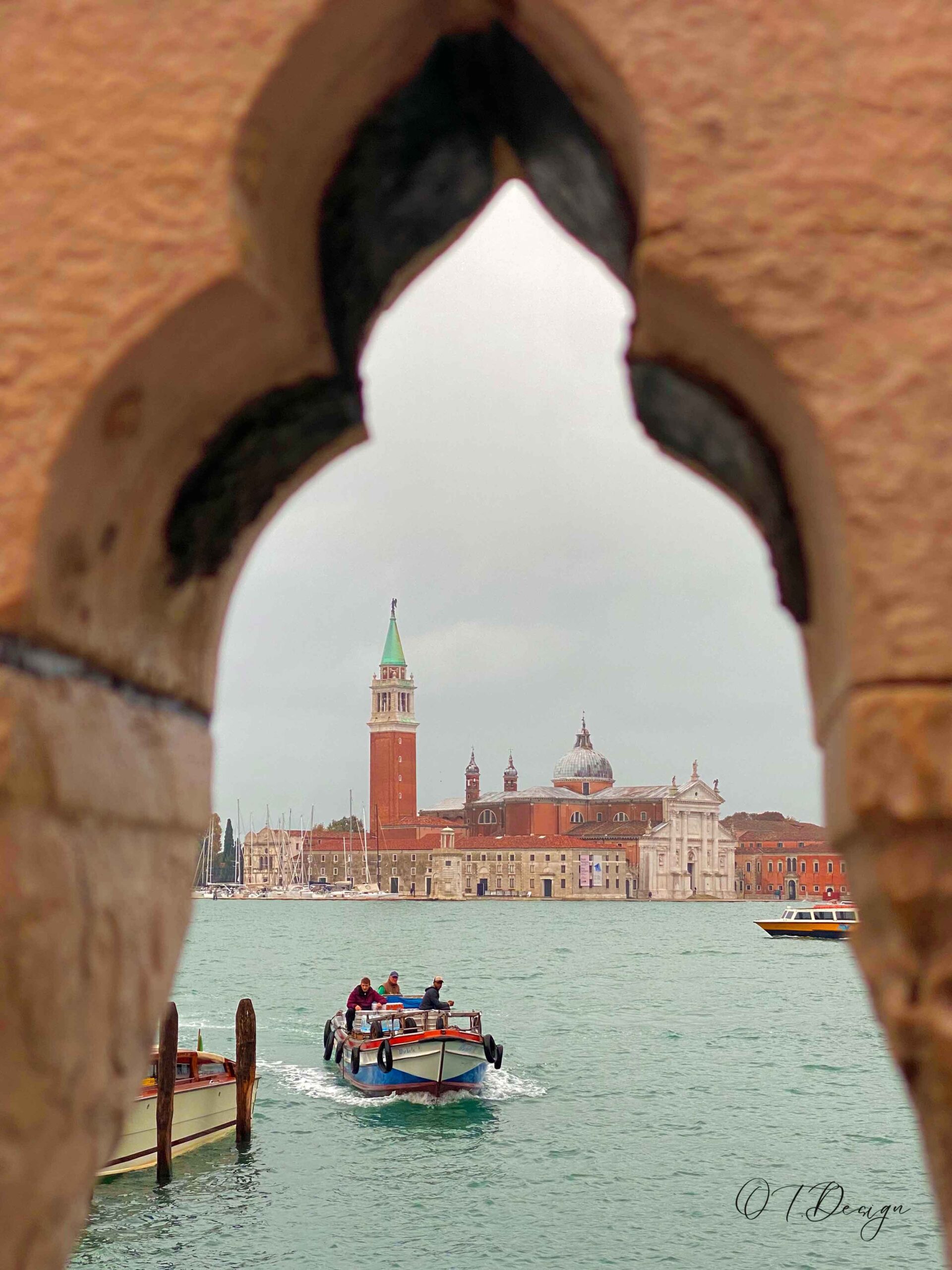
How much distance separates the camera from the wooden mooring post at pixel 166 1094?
14367 mm

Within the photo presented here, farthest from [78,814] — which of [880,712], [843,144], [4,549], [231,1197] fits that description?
[231,1197]

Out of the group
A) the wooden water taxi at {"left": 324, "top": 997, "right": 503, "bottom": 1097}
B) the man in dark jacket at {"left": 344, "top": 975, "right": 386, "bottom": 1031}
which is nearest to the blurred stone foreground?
the wooden water taxi at {"left": 324, "top": 997, "right": 503, "bottom": 1097}

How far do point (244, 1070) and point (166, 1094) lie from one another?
1.68 m

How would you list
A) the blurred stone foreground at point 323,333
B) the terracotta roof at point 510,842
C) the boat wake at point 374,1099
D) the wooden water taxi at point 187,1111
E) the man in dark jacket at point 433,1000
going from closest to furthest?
the blurred stone foreground at point 323,333 < the wooden water taxi at point 187,1111 < the boat wake at point 374,1099 < the man in dark jacket at point 433,1000 < the terracotta roof at point 510,842

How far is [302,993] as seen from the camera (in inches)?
1602

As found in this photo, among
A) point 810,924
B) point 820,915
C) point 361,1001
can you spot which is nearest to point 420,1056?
point 361,1001

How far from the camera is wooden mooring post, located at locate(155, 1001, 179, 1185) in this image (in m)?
14.4

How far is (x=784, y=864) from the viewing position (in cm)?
9588

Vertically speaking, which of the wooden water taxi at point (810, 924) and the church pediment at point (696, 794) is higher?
the church pediment at point (696, 794)

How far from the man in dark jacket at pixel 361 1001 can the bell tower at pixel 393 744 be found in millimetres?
77468

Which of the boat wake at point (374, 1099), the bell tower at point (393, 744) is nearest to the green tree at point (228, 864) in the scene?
the bell tower at point (393, 744)

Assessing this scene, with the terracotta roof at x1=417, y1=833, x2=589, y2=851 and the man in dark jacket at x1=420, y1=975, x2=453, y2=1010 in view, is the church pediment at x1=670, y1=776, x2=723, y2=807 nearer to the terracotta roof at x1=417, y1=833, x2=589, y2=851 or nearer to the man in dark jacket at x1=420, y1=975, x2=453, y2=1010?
the terracotta roof at x1=417, y1=833, x2=589, y2=851

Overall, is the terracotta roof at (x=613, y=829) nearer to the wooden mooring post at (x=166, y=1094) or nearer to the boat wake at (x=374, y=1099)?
the boat wake at (x=374, y=1099)

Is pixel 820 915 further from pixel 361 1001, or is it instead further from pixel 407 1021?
pixel 407 1021
